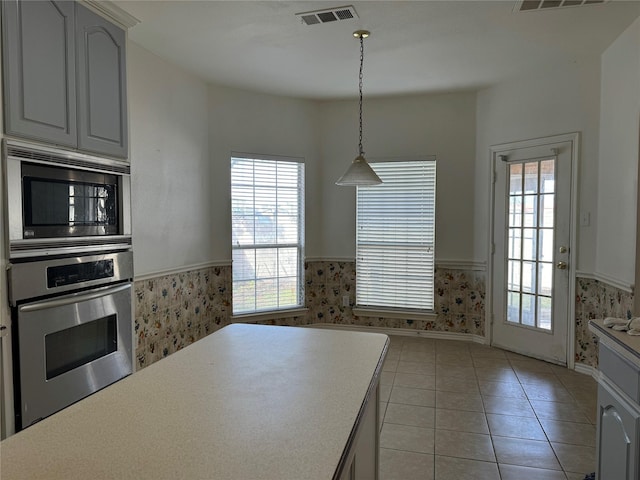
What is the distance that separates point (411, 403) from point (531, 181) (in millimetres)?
2429

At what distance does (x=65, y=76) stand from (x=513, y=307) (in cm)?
414

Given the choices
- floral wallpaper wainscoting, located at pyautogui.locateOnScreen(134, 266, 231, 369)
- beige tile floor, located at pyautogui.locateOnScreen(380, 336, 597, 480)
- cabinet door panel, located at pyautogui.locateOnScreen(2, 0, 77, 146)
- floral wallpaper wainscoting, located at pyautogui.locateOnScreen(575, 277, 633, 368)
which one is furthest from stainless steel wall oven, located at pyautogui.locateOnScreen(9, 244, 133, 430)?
floral wallpaper wainscoting, located at pyautogui.locateOnScreen(575, 277, 633, 368)

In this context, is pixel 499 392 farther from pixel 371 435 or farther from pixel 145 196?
pixel 145 196

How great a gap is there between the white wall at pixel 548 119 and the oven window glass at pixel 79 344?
Answer: 144 inches

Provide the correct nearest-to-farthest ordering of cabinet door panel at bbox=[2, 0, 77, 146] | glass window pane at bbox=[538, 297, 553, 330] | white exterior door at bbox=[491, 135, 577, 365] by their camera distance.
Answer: cabinet door panel at bbox=[2, 0, 77, 146] < white exterior door at bbox=[491, 135, 577, 365] < glass window pane at bbox=[538, 297, 553, 330]

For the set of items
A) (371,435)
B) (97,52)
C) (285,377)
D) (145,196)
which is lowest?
(371,435)

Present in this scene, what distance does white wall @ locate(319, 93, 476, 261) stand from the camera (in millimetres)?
4656

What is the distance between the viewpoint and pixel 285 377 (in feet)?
4.09

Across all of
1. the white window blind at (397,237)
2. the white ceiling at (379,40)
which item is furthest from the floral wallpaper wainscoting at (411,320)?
the white ceiling at (379,40)

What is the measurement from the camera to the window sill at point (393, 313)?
4797 mm

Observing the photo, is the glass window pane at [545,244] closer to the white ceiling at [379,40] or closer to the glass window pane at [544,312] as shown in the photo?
the glass window pane at [544,312]

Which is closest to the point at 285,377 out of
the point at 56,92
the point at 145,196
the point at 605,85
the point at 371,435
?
the point at 371,435

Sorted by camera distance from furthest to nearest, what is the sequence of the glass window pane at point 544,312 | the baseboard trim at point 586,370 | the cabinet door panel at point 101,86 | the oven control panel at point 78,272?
1. the glass window pane at point 544,312
2. the baseboard trim at point 586,370
3. the cabinet door panel at point 101,86
4. the oven control panel at point 78,272

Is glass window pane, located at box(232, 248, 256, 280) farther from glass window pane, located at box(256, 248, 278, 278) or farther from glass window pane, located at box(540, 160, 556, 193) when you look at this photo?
glass window pane, located at box(540, 160, 556, 193)
